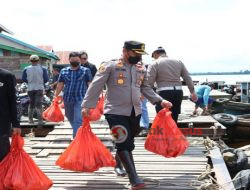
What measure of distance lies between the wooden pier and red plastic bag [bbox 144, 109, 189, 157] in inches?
13.3

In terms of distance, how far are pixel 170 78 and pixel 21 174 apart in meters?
2.89

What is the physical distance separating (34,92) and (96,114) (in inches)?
85.7

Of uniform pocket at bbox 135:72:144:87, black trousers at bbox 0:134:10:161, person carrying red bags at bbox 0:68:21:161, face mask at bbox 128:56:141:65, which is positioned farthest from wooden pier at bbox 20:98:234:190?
face mask at bbox 128:56:141:65

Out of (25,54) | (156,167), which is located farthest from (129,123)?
(25,54)

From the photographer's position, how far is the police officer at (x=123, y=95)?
13.2 ft

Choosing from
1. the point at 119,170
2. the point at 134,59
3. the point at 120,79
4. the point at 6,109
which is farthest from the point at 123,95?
the point at 6,109

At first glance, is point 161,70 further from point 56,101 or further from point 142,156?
point 56,101

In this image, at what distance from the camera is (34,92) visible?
8.37 metres

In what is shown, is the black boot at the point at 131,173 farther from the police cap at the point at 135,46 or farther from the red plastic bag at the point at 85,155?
the police cap at the point at 135,46

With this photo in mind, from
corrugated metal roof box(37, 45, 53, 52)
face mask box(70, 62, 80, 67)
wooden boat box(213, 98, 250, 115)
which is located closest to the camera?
face mask box(70, 62, 80, 67)

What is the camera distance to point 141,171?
4.91 metres

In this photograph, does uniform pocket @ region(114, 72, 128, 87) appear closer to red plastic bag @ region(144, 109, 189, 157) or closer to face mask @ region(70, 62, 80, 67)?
red plastic bag @ region(144, 109, 189, 157)

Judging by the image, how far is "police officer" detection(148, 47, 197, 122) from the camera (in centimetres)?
568

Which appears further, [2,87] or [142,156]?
[142,156]
